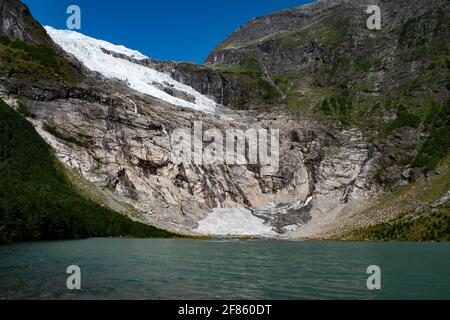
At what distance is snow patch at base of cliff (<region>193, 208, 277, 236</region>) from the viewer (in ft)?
429

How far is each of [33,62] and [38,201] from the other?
83.0 meters

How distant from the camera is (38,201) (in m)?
88.1

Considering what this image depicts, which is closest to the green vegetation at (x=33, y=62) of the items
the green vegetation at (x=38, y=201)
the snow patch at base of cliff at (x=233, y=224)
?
the green vegetation at (x=38, y=201)

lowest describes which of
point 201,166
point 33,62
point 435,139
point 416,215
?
point 416,215

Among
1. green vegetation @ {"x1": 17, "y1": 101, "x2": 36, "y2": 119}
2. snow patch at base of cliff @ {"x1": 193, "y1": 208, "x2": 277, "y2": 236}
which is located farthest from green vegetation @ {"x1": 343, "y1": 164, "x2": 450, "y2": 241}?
green vegetation @ {"x1": 17, "y1": 101, "x2": 36, "y2": 119}

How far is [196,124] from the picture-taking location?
166125mm

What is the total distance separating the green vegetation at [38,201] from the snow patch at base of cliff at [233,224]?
18.3 metres

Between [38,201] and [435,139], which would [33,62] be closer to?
[38,201]

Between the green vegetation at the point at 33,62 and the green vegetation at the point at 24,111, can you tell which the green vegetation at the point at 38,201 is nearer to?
the green vegetation at the point at 24,111

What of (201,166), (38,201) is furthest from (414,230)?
(38,201)
